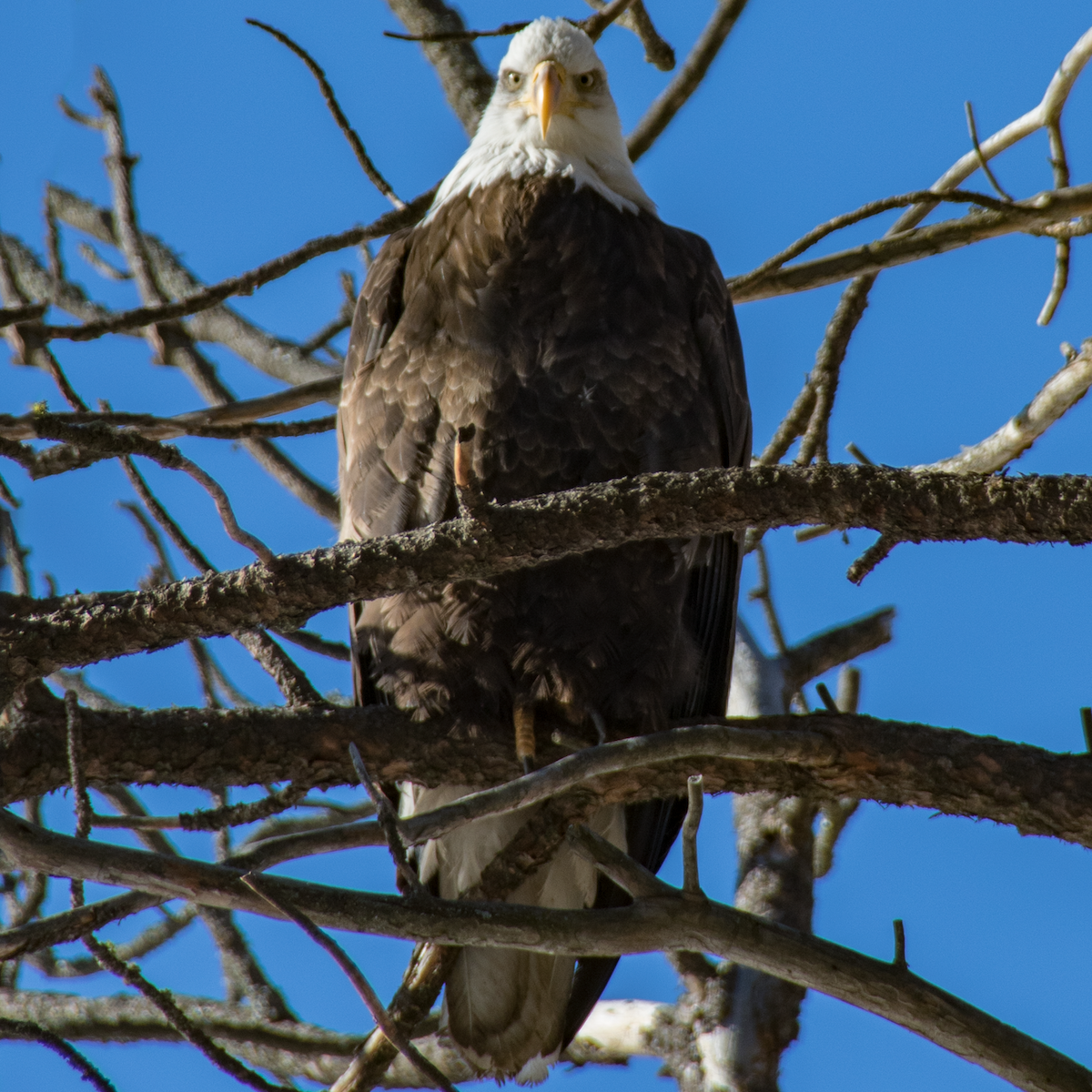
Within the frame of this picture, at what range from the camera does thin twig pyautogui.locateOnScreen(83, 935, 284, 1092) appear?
6.06 feet

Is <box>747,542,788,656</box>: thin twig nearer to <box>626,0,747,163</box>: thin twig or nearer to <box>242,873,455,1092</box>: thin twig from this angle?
<box>626,0,747,163</box>: thin twig

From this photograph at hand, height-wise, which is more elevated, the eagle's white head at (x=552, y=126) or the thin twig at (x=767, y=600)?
the eagle's white head at (x=552, y=126)

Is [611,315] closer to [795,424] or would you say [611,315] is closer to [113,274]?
[795,424]

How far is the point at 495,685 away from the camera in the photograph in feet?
9.88

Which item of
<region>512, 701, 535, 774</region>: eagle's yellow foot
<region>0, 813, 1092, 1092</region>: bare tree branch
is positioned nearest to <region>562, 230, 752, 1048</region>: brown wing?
<region>512, 701, 535, 774</region>: eagle's yellow foot

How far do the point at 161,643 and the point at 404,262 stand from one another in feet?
5.49

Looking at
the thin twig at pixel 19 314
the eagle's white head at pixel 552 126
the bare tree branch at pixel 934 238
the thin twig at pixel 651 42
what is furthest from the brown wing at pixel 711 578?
the thin twig at pixel 19 314

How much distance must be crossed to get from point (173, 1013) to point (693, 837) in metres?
0.79

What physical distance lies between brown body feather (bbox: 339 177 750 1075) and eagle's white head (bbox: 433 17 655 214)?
300mm

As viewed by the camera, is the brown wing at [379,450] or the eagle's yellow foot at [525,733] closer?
the eagle's yellow foot at [525,733]

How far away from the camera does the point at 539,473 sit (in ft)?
9.94

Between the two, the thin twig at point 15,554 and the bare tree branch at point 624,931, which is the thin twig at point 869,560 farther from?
the thin twig at point 15,554

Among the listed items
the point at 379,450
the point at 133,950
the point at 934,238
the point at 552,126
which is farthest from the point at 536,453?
the point at 133,950

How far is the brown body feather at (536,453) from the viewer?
303 cm
